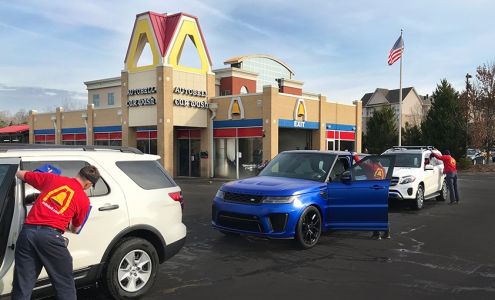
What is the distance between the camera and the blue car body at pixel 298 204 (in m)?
7.49

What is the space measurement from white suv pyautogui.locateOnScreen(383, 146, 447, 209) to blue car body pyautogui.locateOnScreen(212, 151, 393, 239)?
4.59 m

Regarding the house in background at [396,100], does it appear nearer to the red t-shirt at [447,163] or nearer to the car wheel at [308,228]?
the red t-shirt at [447,163]

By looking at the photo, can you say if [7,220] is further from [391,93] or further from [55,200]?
[391,93]

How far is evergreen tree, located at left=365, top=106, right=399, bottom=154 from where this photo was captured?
1692 inches

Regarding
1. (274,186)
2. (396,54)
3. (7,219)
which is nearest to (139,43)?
(396,54)

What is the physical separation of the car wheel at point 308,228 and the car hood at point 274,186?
0.38m

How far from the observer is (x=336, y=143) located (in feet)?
104

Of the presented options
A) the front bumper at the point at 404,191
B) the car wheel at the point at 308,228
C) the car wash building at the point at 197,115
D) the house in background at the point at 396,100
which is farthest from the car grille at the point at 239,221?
the house in background at the point at 396,100

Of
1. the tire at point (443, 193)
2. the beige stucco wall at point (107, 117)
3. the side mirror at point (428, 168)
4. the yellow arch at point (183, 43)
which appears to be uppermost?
the yellow arch at point (183, 43)

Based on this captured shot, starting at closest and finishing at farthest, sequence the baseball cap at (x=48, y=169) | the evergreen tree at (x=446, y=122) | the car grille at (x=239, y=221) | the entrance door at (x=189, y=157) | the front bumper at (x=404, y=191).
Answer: the baseball cap at (x=48, y=169) → the car grille at (x=239, y=221) → the front bumper at (x=404, y=191) → the entrance door at (x=189, y=157) → the evergreen tree at (x=446, y=122)

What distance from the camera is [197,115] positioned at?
2797 centimetres

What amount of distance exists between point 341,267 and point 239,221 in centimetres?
194

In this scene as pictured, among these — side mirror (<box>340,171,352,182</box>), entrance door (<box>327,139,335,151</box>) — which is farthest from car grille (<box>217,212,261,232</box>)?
entrance door (<box>327,139,335,151</box>)

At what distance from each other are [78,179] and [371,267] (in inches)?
178
